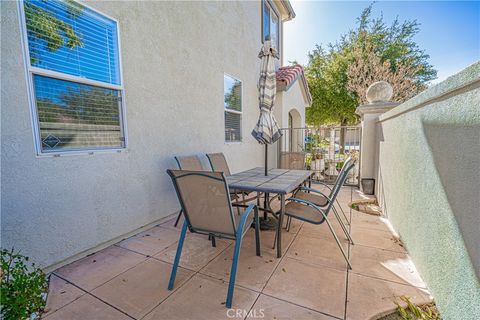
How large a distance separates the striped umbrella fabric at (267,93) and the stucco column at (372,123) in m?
2.78

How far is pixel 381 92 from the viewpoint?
4605 mm

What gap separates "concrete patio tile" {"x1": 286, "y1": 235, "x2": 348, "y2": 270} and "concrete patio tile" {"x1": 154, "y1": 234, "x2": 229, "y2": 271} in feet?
2.82

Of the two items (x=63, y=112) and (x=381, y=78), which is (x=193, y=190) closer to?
(x=63, y=112)

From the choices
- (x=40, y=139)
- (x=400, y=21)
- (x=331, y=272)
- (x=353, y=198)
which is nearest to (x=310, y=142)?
(x=353, y=198)

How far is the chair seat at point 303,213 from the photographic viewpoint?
7.84 feet

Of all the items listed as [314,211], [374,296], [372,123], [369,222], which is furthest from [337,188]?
[372,123]

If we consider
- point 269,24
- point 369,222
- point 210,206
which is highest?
point 269,24

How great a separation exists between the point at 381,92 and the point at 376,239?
328 centimetres

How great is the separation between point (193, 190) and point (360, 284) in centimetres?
173

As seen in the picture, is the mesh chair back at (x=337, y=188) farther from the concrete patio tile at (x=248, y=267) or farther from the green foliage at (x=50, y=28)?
the green foliage at (x=50, y=28)

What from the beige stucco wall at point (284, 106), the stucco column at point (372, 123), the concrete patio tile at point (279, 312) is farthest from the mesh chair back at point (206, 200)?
the beige stucco wall at point (284, 106)

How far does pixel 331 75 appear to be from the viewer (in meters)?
12.0

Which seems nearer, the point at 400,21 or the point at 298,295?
the point at 298,295

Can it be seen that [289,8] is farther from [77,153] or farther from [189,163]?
[77,153]
